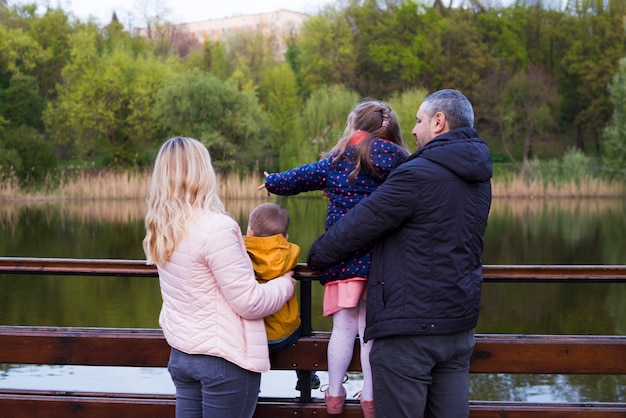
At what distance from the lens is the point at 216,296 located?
8.11 ft

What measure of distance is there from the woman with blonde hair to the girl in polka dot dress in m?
0.26

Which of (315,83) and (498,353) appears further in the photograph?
(315,83)

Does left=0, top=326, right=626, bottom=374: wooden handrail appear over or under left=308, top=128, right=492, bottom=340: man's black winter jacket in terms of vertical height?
under

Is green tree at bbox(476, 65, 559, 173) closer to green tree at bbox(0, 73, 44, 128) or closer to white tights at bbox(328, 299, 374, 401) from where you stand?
green tree at bbox(0, 73, 44, 128)

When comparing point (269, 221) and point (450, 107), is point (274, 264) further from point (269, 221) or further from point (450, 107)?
point (450, 107)

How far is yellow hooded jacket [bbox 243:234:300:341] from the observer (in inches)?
105

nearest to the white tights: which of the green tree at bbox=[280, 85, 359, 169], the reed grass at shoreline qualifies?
the reed grass at shoreline

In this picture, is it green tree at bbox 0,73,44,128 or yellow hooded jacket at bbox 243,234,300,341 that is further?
green tree at bbox 0,73,44,128

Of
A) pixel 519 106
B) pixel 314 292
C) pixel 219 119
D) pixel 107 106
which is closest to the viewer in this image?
pixel 314 292

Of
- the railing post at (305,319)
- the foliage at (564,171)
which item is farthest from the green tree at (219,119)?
the railing post at (305,319)

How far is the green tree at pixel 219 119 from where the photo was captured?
1178 inches

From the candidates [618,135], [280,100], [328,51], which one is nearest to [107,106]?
[280,100]

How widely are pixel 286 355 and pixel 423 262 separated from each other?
73 cm

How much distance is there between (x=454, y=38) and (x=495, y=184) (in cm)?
1423
